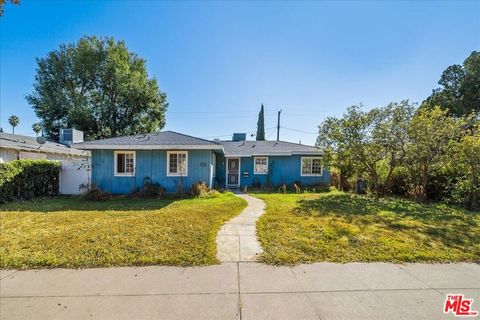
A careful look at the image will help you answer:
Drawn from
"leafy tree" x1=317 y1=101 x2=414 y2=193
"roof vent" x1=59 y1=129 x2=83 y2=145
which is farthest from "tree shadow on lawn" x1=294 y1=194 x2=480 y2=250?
"roof vent" x1=59 y1=129 x2=83 y2=145

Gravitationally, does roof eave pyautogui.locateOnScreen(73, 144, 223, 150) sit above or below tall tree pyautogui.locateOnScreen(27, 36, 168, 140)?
below

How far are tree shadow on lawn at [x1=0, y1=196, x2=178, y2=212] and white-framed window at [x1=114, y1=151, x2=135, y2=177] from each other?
1.67 metres

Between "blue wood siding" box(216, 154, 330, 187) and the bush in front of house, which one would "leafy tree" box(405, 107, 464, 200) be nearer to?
"blue wood siding" box(216, 154, 330, 187)

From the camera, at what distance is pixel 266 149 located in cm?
1652

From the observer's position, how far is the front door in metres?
16.1

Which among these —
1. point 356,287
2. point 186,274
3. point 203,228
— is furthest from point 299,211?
point 186,274

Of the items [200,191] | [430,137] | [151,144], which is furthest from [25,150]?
[430,137]

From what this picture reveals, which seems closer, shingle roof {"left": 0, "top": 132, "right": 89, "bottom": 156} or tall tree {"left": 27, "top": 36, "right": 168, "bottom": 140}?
shingle roof {"left": 0, "top": 132, "right": 89, "bottom": 156}

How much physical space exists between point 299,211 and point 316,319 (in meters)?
5.66

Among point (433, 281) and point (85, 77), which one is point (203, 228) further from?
point (85, 77)

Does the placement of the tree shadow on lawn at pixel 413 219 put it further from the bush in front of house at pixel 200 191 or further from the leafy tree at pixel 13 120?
the leafy tree at pixel 13 120

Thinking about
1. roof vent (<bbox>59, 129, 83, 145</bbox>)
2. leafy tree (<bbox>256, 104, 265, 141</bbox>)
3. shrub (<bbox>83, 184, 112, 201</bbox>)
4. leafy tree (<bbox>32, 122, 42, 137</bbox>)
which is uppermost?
leafy tree (<bbox>256, 104, 265, 141</bbox>)

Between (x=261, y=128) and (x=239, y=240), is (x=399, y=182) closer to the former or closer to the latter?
(x=239, y=240)

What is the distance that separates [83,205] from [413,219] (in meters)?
12.1
